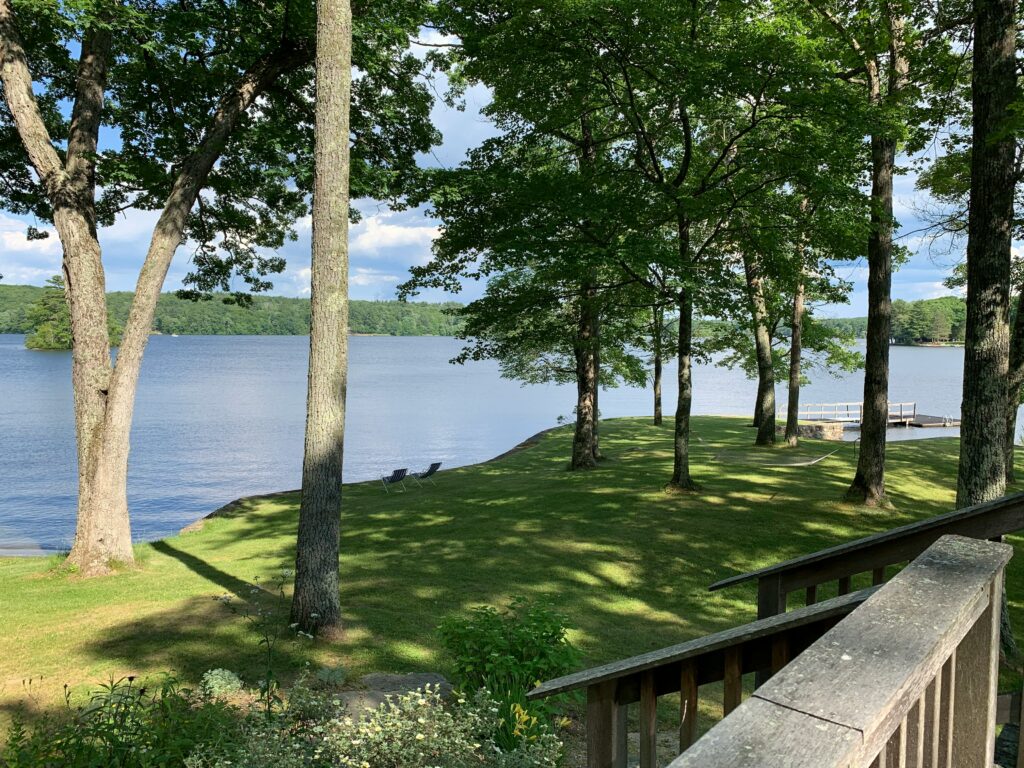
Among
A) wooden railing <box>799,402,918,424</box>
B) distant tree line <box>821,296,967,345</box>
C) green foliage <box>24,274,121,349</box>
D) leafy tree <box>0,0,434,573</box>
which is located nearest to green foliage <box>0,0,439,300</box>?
leafy tree <box>0,0,434,573</box>

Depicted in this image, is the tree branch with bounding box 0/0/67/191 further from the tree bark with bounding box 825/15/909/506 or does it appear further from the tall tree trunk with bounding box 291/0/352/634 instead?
the tree bark with bounding box 825/15/909/506

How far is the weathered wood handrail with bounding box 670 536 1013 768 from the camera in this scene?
3.05 feet

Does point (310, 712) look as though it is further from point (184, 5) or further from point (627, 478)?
point (627, 478)

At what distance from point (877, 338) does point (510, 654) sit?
9.94 metres

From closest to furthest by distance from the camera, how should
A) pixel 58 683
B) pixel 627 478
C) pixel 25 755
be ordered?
pixel 25 755, pixel 58 683, pixel 627 478

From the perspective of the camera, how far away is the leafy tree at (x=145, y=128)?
9680 mm

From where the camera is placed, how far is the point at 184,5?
1061 cm

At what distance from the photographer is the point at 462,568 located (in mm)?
9641

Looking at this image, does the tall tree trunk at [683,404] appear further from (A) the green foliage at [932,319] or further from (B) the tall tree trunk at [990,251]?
(A) the green foliage at [932,319]

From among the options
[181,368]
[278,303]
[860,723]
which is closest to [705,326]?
[860,723]

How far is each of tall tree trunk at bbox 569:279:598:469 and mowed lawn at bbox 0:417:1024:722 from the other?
80 cm

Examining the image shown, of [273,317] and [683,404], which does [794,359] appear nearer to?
[683,404]

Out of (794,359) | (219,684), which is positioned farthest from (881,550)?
(794,359)

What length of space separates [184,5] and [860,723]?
12599 mm
